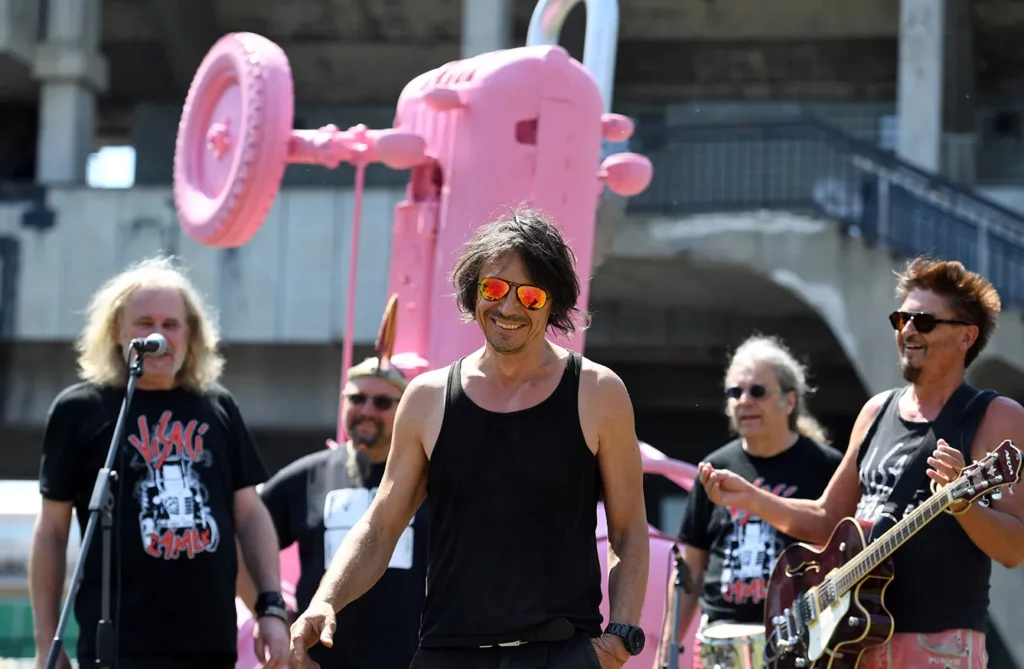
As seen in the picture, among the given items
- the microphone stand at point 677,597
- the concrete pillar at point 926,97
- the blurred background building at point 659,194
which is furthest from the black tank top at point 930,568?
the concrete pillar at point 926,97

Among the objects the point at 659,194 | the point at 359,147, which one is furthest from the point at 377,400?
the point at 659,194

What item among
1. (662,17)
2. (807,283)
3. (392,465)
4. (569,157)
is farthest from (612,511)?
(662,17)

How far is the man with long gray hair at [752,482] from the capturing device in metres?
5.45

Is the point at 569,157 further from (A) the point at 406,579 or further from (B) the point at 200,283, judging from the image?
(B) the point at 200,283

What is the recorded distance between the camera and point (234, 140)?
19.8ft

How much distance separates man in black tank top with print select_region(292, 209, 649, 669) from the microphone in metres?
1.21

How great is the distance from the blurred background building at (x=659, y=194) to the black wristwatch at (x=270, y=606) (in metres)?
8.34

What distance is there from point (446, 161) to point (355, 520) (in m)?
1.49

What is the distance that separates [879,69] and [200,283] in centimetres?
909

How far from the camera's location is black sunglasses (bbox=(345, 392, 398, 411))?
531cm

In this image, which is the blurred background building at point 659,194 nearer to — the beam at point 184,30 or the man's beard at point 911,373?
the beam at point 184,30

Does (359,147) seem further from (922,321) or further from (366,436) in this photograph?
(922,321)

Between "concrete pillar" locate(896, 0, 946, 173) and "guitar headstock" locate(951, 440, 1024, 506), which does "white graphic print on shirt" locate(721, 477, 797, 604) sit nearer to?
"guitar headstock" locate(951, 440, 1024, 506)

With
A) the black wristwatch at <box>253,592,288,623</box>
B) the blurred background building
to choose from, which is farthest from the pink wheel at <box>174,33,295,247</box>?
the blurred background building
